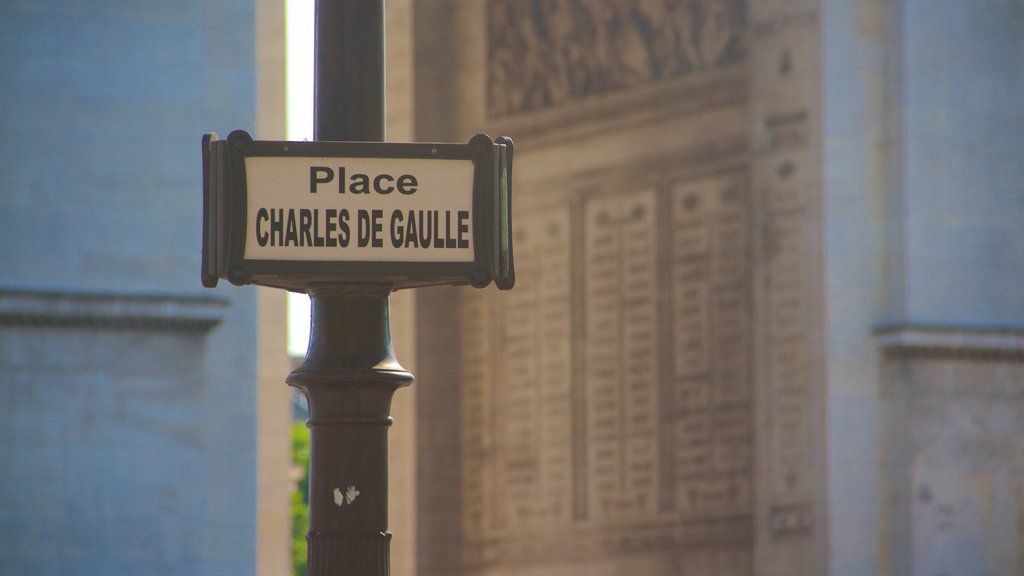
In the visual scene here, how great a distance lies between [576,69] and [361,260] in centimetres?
2181

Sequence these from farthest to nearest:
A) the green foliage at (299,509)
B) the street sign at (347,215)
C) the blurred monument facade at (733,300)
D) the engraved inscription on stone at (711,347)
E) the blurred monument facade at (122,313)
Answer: the green foliage at (299,509) < the engraved inscription on stone at (711,347) < the blurred monument facade at (733,300) < the blurred monument facade at (122,313) < the street sign at (347,215)

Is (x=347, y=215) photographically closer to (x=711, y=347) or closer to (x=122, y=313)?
(x=122, y=313)

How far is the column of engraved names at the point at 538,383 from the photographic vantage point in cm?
2606

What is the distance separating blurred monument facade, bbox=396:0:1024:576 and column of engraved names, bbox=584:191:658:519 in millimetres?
37

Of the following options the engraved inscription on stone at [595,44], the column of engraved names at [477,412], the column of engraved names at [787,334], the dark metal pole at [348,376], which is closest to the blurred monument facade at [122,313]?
the column of engraved names at [787,334]

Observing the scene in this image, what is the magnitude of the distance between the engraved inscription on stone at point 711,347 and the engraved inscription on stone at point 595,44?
60.6 inches

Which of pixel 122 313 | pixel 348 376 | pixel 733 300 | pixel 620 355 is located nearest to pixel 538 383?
pixel 620 355

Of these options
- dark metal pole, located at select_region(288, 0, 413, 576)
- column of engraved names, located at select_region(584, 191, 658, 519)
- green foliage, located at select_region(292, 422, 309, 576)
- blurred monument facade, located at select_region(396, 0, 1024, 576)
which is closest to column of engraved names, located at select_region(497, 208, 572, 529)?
blurred monument facade, located at select_region(396, 0, 1024, 576)

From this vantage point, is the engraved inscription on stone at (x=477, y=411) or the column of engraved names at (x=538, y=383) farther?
the engraved inscription on stone at (x=477, y=411)

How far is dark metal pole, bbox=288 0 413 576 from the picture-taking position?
15.1 feet

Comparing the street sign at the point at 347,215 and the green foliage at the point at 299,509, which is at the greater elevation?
the street sign at the point at 347,215

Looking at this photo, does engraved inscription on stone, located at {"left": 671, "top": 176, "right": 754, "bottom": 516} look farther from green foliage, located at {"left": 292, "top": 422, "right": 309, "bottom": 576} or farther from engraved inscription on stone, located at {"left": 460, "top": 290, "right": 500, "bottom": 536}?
green foliage, located at {"left": 292, "top": 422, "right": 309, "bottom": 576}

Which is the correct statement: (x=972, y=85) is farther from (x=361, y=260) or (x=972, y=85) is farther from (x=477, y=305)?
(x=361, y=260)

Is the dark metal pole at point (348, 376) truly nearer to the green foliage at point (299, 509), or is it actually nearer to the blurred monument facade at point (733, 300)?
the blurred monument facade at point (733, 300)
